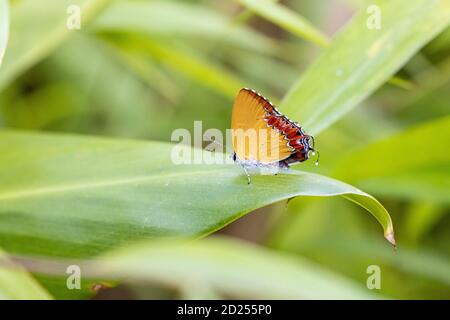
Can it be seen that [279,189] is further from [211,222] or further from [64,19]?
[64,19]

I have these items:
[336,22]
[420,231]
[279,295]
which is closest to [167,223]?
[279,295]

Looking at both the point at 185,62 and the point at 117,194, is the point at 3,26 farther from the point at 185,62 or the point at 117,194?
the point at 185,62

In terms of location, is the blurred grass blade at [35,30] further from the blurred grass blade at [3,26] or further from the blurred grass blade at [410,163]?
the blurred grass blade at [410,163]

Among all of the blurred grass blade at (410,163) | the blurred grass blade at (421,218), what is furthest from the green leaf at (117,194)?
the blurred grass blade at (421,218)

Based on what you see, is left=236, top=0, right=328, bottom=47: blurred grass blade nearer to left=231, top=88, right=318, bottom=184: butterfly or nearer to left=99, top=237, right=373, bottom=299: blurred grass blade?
left=231, top=88, right=318, bottom=184: butterfly

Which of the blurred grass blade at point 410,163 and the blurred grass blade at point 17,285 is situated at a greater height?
the blurred grass blade at point 410,163
